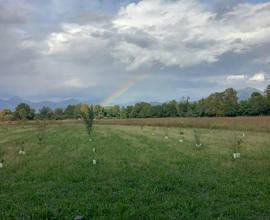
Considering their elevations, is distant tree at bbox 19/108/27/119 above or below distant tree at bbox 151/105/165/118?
above

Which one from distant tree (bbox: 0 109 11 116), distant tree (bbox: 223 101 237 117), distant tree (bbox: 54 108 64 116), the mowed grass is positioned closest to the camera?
the mowed grass

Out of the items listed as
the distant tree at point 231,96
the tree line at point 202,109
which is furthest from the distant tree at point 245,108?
the distant tree at point 231,96

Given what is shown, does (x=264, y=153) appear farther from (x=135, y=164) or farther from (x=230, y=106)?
(x=230, y=106)

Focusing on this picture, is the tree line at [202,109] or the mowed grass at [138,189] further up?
the tree line at [202,109]

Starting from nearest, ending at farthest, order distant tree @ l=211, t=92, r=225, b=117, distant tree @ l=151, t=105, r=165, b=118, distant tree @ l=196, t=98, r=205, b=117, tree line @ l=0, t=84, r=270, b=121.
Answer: tree line @ l=0, t=84, r=270, b=121 → distant tree @ l=211, t=92, r=225, b=117 → distant tree @ l=151, t=105, r=165, b=118 → distant tree @ l=196, t=98, r=205, b=117

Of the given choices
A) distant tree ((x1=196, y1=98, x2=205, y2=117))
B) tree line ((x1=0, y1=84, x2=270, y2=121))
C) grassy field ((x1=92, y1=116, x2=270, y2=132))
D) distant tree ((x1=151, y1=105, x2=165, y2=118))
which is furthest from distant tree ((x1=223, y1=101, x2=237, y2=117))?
grassy field ((x1=92, y1=116, x2=270, y2=132))

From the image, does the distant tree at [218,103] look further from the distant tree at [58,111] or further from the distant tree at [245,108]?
the distant tree at [58,111]

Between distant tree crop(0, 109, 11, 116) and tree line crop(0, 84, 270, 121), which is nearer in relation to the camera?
tree line crop(0, 84, 270, 121)

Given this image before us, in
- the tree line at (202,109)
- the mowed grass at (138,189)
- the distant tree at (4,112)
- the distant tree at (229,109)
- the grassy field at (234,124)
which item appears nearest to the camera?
the mowed grass at (138,189)

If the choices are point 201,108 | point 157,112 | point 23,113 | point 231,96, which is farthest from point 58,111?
point 231,96

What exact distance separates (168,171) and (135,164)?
1.66 m

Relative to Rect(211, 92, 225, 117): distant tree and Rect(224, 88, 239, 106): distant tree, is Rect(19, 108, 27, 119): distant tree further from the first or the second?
Rect(224, 88, 239, 106): distant tree

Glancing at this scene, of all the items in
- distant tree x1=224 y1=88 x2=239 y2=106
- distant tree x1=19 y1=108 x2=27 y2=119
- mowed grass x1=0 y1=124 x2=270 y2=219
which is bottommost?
mowed grass x1=0 y1=124 x2=270 y2=219

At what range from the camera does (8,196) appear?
4754 mm
